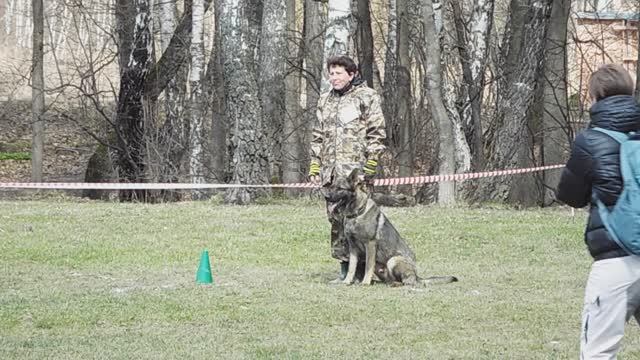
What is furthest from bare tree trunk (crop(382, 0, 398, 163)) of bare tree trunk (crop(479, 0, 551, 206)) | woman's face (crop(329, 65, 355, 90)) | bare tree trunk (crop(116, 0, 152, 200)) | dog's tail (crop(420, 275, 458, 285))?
woman's face (crop(329, 65, 355, 90))

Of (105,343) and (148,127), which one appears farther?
(148,127)

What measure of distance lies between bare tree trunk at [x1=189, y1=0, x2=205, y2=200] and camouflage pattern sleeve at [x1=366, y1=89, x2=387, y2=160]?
1196cm

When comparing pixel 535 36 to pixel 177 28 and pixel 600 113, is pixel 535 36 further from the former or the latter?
pixel 600 113

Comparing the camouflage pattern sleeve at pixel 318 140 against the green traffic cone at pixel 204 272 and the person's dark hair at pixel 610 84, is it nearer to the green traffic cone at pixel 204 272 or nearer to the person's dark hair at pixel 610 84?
the green traffic cone at pixel 204 272

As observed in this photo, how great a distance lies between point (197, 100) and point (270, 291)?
13.4 metres

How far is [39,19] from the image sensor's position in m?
29.3

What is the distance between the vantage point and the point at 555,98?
67.9 feet

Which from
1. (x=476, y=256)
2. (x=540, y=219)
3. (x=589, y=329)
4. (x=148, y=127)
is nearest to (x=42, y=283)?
(x=476, y=256)

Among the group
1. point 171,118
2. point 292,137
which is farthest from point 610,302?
point 171,118

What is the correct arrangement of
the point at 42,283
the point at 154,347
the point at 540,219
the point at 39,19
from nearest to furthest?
Answer: the point at 154,347 < the point at 42,283 < the point at 540,219 < the point at 39,19

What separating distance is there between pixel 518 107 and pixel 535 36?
134cm

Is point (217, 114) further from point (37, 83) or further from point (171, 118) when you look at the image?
point (37, 83)

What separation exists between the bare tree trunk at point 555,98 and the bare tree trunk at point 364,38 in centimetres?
425

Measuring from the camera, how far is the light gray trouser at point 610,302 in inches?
216
